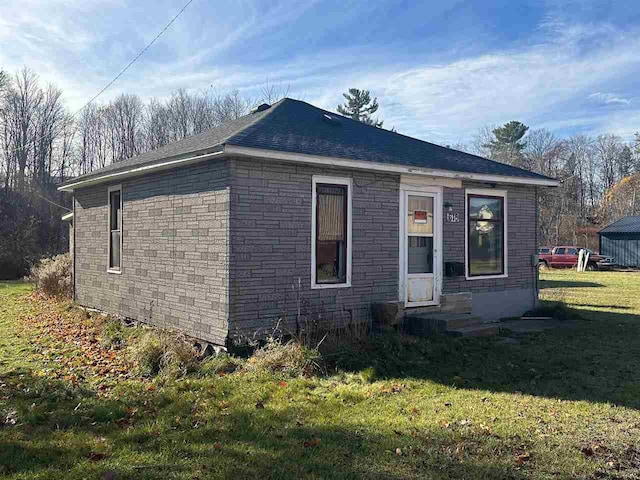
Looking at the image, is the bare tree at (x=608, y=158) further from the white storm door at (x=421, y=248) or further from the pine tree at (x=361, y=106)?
the white storm door at (x=421, y=248)

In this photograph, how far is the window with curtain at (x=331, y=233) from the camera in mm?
8898

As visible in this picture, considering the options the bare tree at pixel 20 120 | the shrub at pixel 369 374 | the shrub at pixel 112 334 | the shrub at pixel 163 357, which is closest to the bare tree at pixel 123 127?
the bare tree at pixel 20 120

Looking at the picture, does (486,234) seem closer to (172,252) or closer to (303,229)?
(303,229)

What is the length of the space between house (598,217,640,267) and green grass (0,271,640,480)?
99.2 ft

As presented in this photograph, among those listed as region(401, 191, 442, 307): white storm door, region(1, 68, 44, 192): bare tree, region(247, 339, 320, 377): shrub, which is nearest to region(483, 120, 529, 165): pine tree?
region(1, 68, 44, 192): bare tree

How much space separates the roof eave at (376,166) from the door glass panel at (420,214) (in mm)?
539

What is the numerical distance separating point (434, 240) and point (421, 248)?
32 cm

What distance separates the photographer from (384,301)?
9.62m

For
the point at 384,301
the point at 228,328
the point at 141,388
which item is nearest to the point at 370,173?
the point at 384,301

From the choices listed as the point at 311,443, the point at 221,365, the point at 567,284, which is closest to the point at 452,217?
the point at 221,365

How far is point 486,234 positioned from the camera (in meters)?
11.5

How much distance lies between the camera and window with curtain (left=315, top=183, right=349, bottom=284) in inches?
350

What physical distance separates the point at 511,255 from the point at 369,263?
417cm

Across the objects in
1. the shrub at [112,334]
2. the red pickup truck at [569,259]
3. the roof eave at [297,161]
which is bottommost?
the shrub at [112,334]
